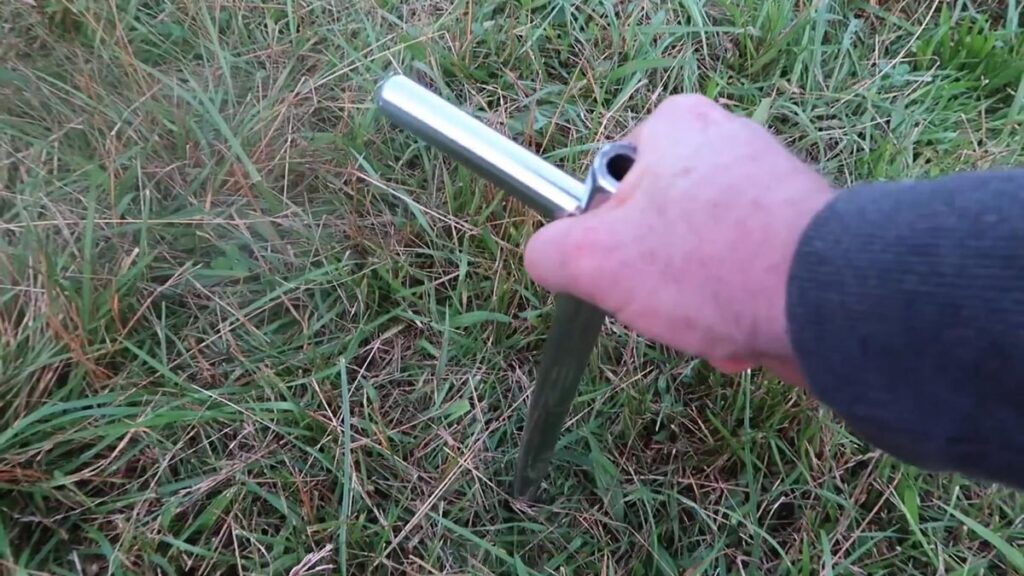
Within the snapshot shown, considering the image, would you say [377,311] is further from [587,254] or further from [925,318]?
[925,318]

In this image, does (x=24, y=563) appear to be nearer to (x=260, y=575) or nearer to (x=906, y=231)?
(x=260, y=575)

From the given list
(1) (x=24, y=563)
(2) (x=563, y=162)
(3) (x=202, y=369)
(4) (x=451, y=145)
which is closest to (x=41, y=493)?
(1) (x=24, y=563)

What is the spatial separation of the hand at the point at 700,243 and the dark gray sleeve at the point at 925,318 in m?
0.03

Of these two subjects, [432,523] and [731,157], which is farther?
[432,523]

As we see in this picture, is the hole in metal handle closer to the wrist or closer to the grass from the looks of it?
the wrist

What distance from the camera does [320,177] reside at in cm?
133

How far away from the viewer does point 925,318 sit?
0.51 metres

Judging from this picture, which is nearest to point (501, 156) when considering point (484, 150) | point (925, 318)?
point (484, 150)

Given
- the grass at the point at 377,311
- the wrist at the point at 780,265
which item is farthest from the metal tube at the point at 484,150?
the grass at the point at 377,311

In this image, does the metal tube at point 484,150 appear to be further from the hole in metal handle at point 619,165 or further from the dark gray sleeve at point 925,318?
the dark gray sleeve at point 925,318

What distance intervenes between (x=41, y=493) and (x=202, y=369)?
246mm

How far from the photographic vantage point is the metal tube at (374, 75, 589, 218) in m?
0.62

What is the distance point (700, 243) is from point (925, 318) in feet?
0.48

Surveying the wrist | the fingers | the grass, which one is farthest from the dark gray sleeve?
the grass
